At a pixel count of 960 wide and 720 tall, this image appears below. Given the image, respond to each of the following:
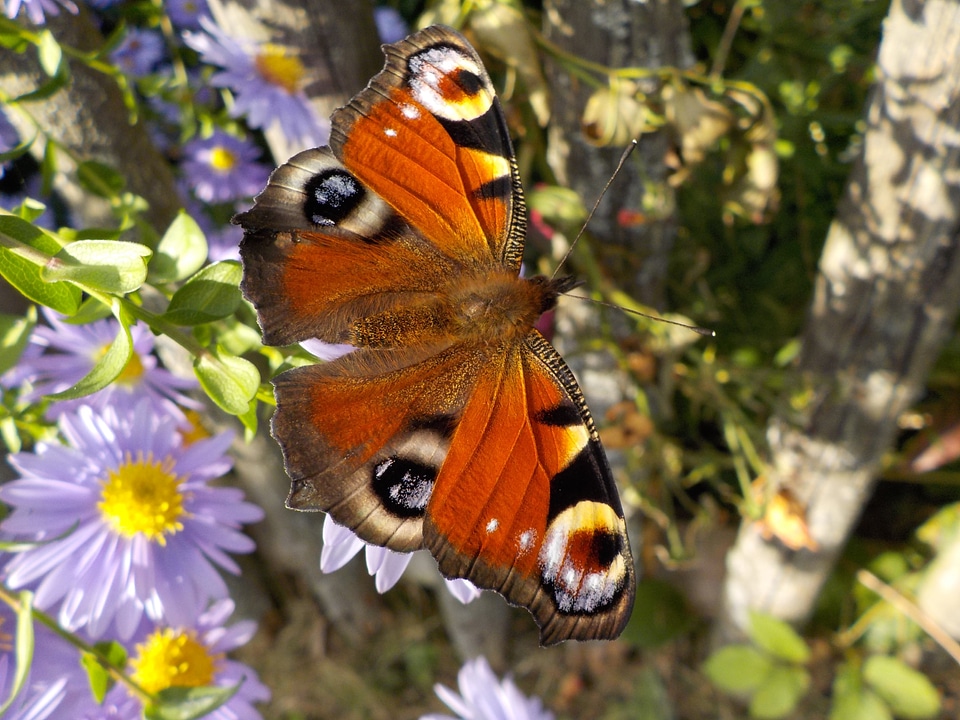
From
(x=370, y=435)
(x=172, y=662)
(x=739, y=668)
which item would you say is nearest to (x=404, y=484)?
(x=370, y=435)

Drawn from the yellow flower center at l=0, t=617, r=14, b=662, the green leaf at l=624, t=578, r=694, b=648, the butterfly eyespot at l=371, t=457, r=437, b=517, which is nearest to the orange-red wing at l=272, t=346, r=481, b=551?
the butterfly eyespot at l=371, t=457, r=437, b=517

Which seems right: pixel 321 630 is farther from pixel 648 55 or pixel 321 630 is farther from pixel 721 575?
pixel 648 55

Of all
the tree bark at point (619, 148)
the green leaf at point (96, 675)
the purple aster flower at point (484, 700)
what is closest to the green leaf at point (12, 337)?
the green leaf at point (96, 675)

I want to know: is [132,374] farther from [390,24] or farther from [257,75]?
[390,24]

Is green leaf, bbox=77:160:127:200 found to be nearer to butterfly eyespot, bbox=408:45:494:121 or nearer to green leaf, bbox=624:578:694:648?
butterfly eyespot, bbox=408:45:494:121

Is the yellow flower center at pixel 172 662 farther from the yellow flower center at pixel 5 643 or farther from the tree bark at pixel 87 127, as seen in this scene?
the tree bark at pixel 87 127

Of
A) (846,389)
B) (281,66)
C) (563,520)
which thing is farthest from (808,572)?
(281,66)
